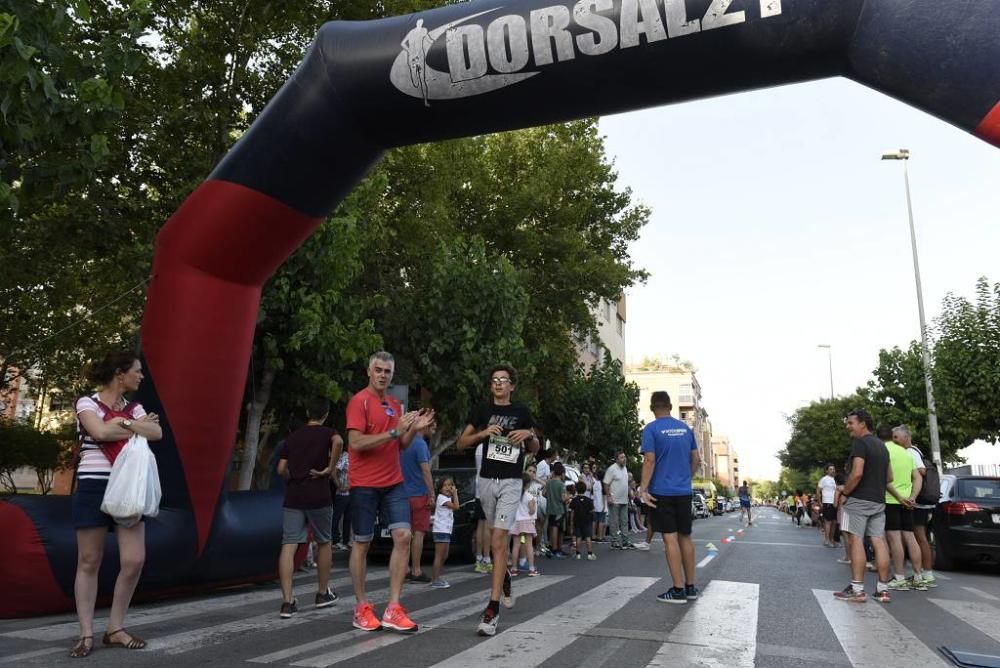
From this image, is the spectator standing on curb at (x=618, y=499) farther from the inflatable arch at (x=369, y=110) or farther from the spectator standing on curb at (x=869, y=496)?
the inflatable arch at (x=369, y=110)

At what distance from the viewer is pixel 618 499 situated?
14.2 meters

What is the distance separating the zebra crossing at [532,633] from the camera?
4328mm

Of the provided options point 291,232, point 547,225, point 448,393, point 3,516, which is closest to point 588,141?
point 547,225

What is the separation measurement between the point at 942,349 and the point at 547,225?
39.0 ft

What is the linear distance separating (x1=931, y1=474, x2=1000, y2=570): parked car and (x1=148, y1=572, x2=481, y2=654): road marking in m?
9.30

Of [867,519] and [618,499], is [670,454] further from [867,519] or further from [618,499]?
[618,499]

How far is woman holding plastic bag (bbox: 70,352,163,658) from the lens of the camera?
15.0 feet

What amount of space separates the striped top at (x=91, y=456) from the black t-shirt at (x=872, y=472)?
660cm

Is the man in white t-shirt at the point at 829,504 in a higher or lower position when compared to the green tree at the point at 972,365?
lower

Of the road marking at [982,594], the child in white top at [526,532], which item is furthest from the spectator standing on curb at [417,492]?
the road marking at [982,594]

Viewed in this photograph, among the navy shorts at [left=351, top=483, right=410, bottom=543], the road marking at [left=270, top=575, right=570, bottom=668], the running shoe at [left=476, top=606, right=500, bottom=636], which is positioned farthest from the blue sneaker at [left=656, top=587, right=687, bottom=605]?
the navy shorts at [left=351, top=483, right=410, bottom=543]

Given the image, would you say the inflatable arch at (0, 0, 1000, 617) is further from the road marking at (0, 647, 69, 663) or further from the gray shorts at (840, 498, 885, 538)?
the gray shorts at (840, 498, 885, 538)

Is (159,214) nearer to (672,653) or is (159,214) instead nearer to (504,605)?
(504,605)

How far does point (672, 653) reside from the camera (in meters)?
4.51
